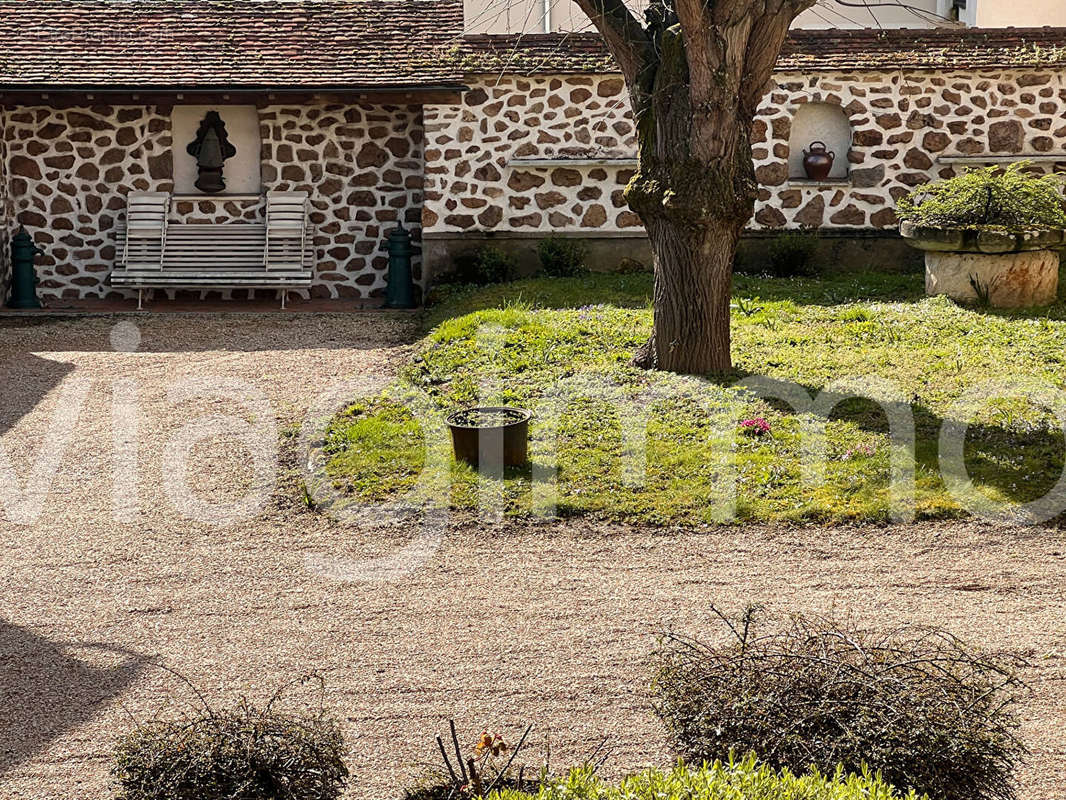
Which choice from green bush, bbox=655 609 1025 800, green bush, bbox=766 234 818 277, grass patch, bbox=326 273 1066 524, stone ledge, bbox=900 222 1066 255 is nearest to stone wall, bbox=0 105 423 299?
grass patch, bbox=326 273 1066 524

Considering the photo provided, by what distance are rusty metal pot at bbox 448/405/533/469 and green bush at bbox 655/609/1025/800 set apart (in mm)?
4007

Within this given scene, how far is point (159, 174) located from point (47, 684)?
11.5 m

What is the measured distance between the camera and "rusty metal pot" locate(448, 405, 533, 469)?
827 cm

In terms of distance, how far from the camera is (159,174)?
52.0 feet

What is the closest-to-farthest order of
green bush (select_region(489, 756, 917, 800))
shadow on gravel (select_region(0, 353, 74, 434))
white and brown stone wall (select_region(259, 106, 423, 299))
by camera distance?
green bush (select_region(489, 756, 917, 800)) < shadow on gravel (select_region(0, 353, 74, 434)) < white and brown stone wall (select_region(259, 106, 423, 299))

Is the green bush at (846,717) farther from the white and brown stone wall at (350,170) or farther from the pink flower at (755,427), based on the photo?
the white and brown stone wall at (350,170)

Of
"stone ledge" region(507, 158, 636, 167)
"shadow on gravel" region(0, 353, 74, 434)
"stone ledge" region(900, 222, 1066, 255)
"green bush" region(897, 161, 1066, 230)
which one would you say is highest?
"stone ledge" region(507, 158, 636, 167)

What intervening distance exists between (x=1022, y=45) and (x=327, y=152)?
860 cm

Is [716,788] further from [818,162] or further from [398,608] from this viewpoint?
[818,162]

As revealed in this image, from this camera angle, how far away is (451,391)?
10141mm

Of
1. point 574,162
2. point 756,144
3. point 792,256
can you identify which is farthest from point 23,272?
point 792,256

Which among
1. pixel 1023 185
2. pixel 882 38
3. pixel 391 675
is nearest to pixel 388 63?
pixel 882 38

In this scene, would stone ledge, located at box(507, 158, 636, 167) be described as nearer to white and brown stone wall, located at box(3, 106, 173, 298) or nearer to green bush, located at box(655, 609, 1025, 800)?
white and brown stone wall, located at box(3, 106, 173, 298)

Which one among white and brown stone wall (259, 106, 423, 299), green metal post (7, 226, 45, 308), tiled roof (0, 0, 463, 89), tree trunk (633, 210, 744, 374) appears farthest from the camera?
white and brown stone wall (259, 106, 423, 299)
